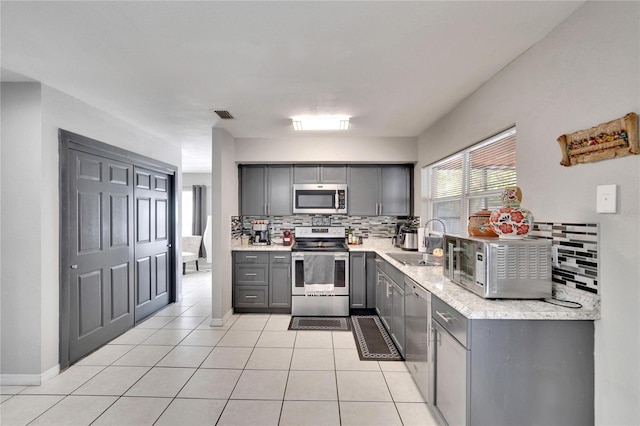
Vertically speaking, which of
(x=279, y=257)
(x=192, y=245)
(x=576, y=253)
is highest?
(x=576, y=253)

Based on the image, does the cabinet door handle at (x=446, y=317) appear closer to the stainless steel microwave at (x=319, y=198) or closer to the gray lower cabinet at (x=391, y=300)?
the gray lower cabinet at (x=391, y=300)

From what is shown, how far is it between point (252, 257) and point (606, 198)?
361cm

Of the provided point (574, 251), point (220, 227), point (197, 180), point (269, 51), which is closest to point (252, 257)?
point (220, 227)

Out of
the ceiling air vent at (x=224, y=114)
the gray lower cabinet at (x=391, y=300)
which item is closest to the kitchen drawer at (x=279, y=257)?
the gray lower cabinet at (x=391, y=300)

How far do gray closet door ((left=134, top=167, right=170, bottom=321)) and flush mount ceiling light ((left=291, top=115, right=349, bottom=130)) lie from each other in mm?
2111

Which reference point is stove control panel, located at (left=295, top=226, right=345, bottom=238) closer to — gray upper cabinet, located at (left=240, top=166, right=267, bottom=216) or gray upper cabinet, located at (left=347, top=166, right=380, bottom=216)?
gray upper cabinet, located at (left=347, top=166, right=380, bottom=216)

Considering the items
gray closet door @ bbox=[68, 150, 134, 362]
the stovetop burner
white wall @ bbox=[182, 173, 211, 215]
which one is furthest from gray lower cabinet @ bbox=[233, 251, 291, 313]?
white wall @ bbox=[182, 173, 211, 215]

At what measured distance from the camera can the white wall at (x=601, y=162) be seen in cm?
131

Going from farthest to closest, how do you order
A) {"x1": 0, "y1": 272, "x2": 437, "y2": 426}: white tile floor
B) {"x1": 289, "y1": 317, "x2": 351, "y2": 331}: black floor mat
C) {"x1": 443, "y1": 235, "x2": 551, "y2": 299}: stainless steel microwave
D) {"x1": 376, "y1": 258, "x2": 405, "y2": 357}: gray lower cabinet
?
{"x1": 289, "y1": 317, "x2": 351, "y2": 331}: black floor mat < {"x1": 376, "y1": 258, "x2": 405, "y2": 357}: gray lower cabinet < {"x1": 0, "y1": 272, "x2": 437, "y2": 426}: white tile floor < {"x1": 443, "y1": 235, "x2": 551, "y2": 299}: stainless steel microwave

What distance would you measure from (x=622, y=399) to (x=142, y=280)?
441cm

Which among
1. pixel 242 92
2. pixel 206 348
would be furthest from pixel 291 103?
pixel 206 348

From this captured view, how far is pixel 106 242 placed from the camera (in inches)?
125

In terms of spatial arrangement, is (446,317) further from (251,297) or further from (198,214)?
Result: (198,214)

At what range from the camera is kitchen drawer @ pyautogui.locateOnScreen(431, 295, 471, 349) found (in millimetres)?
1565
